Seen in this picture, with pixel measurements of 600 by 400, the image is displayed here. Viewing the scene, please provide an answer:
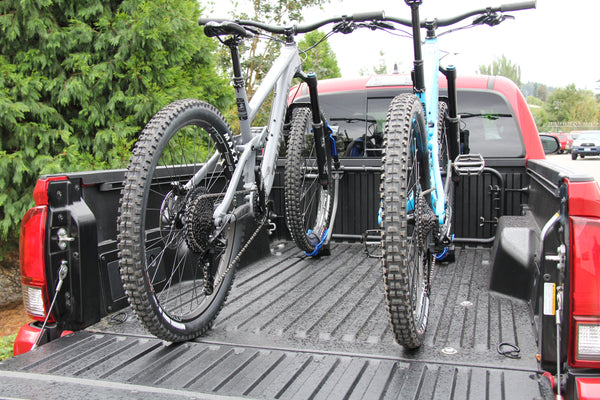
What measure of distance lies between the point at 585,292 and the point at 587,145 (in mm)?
33677

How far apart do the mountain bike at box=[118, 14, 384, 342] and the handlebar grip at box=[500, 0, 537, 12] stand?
0.92m

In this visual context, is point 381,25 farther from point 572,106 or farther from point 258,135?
point 572,106

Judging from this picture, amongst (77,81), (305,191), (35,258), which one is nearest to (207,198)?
(35,258)

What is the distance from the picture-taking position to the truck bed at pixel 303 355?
178 centimetres

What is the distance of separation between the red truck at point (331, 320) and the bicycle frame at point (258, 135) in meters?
0.56

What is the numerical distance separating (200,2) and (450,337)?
578cm

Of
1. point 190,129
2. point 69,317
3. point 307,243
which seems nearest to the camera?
point 69,317

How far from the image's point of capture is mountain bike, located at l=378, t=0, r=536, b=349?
203cm

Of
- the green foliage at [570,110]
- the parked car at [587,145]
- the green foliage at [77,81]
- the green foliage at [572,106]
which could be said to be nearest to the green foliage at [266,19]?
the green foliage at [77,81]

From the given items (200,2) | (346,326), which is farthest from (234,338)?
(200,2)

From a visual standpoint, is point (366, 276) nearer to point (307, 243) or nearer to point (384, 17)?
point (307, 243)

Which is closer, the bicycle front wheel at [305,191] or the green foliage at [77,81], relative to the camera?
the bicycle front wheel at [305,191]

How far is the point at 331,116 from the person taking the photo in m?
4.55

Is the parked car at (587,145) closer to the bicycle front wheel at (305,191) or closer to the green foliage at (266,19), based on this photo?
the green foliage at (266,19)
